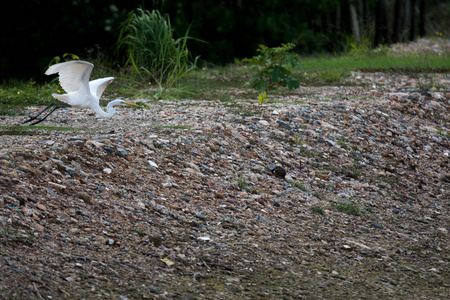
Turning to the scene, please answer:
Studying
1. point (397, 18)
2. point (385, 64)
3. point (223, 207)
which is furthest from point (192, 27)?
point (223, 207)

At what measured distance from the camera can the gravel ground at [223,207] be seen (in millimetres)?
2816

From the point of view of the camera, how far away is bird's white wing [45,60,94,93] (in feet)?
14.4

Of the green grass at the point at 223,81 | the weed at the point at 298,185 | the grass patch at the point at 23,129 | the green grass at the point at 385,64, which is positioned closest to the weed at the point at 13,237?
the grass patch at the point at 23,129

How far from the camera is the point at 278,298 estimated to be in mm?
2771

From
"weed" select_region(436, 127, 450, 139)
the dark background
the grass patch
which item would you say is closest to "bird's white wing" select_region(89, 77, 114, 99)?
the grass patch

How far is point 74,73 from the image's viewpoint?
4.54 m

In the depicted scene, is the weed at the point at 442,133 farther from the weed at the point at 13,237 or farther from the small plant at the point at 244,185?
the weed at the point at 13,237

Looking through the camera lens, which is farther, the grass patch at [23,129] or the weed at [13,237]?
the grass patch at [23,129]

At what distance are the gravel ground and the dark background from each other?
5250 millimetres

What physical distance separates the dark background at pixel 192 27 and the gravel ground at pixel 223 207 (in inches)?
207

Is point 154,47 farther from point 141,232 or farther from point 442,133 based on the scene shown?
point 141,232

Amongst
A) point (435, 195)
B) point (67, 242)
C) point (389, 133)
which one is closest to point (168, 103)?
point (389, 133)

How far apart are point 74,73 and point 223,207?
5.75ft

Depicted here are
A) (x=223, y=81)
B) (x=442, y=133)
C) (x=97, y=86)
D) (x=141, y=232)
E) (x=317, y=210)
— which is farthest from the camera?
(x=223, y=81)
